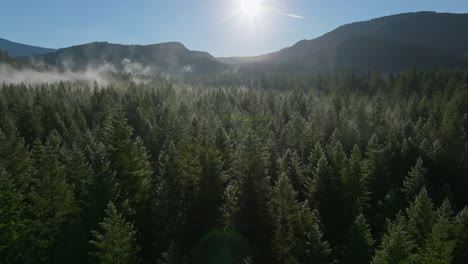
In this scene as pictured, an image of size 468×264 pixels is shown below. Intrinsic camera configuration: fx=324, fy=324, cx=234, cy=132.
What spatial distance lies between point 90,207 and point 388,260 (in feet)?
76.1

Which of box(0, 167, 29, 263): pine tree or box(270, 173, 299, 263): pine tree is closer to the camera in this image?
box(0, 167, 29, 263): pine tree

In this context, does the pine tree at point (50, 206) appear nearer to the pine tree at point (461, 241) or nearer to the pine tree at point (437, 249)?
the pine tree at point (437, 249)

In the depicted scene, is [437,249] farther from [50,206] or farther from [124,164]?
[50,206]

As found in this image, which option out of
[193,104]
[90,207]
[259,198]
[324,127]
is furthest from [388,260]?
[193,104]

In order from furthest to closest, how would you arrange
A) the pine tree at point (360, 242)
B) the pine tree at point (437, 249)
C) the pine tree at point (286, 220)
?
the pine tree at point (286, 220), the pine tree at point (360, 242), the pine tree at point (437, 249)

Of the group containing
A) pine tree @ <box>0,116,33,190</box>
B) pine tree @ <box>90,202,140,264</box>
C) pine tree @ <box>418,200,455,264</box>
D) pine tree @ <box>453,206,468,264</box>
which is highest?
pine tree @ <box>0,116,33,190</box>

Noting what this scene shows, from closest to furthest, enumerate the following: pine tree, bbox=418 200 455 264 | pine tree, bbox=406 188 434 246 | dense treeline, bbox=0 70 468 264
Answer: pine tree, bbox=418 200 455 264, dense treeline, bbox=0 70 468 264, pine tree, bbox=406 188 434 246

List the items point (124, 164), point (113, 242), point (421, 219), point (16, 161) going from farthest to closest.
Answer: point (16, 161) → point (421, 219) → point (124, 164) → point (113, 242)

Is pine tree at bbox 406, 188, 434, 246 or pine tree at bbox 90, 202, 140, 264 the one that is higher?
pine tree at bbox 90, 202, 140, 264

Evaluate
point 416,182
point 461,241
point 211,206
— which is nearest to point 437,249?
point 461,241

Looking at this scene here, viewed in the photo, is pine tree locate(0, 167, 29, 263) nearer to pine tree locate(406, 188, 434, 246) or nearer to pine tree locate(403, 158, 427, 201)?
pine tree locate(406, 188, 434, 246)

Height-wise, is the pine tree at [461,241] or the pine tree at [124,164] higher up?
the pine tree at [124,164]

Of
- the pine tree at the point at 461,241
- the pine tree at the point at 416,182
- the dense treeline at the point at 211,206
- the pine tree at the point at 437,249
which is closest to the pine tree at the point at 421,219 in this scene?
the dense treeline at the point at 211,206

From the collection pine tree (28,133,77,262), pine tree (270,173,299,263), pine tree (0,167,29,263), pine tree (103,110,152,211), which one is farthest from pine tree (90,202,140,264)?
pine tree (270,173,299,263)
